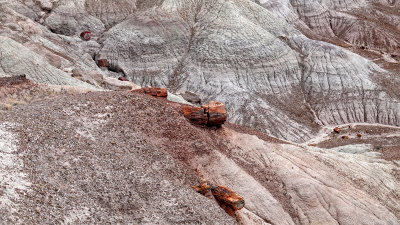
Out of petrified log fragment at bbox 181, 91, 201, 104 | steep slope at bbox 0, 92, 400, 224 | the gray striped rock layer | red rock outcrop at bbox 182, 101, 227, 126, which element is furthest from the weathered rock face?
petrified log fragment at bbox 181, 91, 201, 104

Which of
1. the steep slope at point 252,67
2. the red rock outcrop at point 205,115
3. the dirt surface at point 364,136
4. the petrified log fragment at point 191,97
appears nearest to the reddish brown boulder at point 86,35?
the steep slope at point 252,67

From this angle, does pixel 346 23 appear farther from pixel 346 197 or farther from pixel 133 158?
pixel 133 158

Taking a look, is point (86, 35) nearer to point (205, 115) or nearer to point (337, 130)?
point (337, 130)

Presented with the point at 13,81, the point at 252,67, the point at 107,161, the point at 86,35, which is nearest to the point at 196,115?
the point at 107,161

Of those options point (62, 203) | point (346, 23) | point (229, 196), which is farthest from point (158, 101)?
point (346, 23)

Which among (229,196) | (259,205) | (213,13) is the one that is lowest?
(259,205)

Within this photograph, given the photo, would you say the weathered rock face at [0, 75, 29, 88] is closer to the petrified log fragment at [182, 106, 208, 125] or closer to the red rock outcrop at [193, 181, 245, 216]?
the petrified log fragment at [182, 106, 208, 125]
